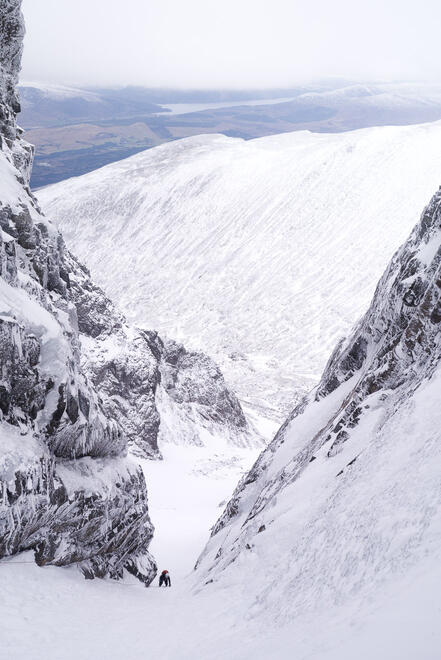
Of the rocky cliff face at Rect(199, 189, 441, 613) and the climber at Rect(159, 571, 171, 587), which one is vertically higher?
the rocky cliff face at Rect(199, 189, 441, 613)

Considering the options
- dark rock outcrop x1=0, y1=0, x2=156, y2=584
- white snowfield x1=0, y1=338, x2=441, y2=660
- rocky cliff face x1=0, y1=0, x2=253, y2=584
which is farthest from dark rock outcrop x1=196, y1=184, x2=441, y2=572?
rocky cliff face x1=0, y1=0, x2=253, y2=584

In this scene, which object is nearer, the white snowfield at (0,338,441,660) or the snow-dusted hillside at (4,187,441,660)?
the white snowfield at (0,338,441,660)

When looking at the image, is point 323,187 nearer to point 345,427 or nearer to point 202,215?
point 202,215

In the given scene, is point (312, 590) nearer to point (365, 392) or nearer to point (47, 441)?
point (365, 392)

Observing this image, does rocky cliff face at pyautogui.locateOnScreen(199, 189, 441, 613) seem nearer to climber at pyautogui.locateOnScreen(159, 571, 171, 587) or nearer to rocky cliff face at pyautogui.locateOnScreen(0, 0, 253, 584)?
climber at pyautogui.locateOnScreen(159, 571, 171, 587)

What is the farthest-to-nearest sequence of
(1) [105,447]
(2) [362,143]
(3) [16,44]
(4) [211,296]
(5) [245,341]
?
(2) [362,143]
(4) [211,296]
(5) [245,341]
(3) [16,44]
(1) [105,447]

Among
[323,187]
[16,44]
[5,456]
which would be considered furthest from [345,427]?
[323,187]
